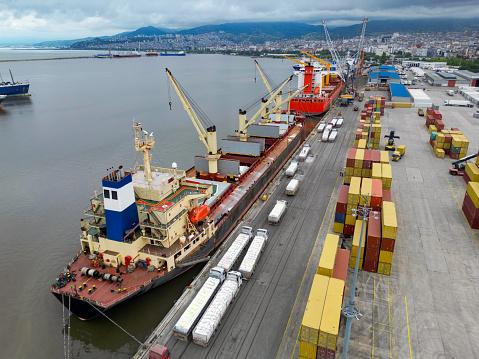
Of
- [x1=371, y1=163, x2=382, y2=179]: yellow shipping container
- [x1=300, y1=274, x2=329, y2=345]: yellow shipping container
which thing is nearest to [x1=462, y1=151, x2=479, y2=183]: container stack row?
[x1=371, y1=163, x2=382, y2=179]: yellow shipping container

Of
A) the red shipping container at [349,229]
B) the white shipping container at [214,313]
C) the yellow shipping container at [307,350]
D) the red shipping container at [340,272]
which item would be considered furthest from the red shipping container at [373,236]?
the white shipping container at [214,313]

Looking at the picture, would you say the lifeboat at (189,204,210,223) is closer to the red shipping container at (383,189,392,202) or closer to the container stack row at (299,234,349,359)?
the container stack row at (299,234,349,359)

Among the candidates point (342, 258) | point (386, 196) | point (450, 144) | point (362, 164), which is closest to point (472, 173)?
point (362, 164)

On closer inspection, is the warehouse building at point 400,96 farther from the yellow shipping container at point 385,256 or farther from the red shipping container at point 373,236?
the yellow shipping container at point 385,256

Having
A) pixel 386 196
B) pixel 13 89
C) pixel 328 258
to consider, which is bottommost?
pixel 328 258

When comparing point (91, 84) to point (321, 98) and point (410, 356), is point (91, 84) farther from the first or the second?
point (410, 356)

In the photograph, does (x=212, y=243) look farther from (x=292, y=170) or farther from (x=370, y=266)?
(x=292, y=170)
